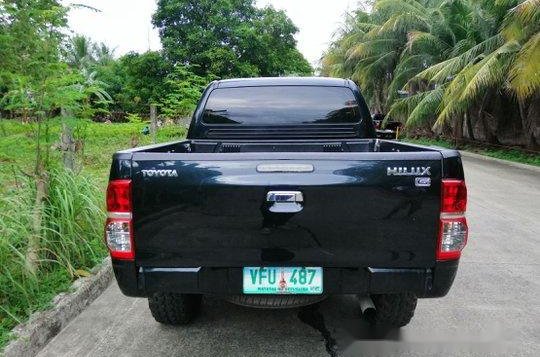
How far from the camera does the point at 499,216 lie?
7.57 meters

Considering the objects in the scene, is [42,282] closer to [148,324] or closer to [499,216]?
[148,324]

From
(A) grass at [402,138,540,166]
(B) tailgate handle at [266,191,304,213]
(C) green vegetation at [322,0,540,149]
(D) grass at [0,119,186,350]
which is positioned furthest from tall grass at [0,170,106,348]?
(A) grass at [402,138,540,166]

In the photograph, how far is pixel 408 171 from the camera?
8.68 feet

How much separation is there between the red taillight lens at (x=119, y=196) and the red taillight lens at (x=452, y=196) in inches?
68.6

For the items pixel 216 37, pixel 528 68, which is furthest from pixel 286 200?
pixel 216 37

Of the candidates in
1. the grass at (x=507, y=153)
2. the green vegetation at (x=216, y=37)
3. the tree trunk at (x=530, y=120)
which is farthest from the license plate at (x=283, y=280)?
the green vegetation at (x=216, y=37)

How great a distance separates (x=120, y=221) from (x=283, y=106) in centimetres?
233

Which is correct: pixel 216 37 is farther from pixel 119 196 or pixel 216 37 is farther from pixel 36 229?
pixel 119 196

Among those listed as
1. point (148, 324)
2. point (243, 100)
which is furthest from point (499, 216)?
point (148, 324)

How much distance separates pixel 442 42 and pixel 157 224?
69.3 ft

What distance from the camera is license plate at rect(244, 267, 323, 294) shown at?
9.10ft

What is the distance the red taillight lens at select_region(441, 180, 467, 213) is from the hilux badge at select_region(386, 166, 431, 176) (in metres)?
0.12

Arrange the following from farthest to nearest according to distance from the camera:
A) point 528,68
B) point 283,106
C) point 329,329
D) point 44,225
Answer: point 528,68 < point 283,106 < point 44,225 < point 329,329

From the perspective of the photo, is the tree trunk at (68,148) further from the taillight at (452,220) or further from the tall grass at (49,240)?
the taillight at (452,220)
